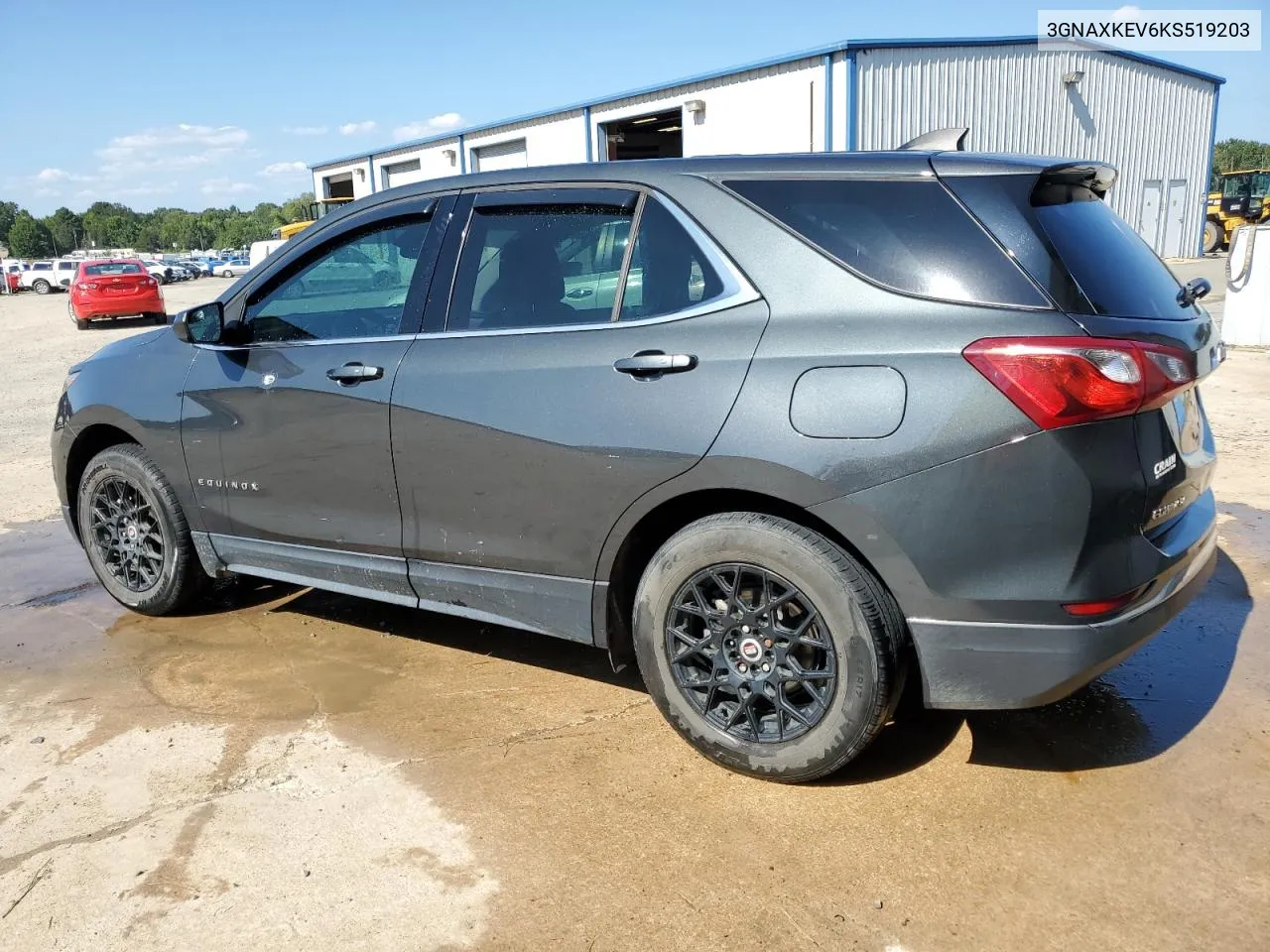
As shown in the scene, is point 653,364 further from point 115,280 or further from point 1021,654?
point 115,280

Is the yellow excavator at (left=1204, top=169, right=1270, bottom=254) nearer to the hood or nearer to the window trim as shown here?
the window trim

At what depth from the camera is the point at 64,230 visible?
157875 millimetres

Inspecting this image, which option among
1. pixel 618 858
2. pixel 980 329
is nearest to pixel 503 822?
pixel 618 858

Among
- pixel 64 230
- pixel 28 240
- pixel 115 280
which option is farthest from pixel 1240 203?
pixel 64 230

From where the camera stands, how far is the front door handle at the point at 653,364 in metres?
3.00

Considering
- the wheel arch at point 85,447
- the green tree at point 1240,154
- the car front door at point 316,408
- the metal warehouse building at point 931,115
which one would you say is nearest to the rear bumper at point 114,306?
the metal warehouse building at point 931,115

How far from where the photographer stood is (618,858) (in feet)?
9.15

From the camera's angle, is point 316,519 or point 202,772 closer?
point 202,772

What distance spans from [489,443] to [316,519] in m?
0.99

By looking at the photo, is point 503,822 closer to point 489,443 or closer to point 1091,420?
point 489,443

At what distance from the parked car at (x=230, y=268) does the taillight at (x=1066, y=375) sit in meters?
68.7

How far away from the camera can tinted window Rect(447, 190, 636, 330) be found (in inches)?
131

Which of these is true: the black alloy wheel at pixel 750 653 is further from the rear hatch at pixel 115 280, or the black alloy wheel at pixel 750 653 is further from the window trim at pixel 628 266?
the rear hatch at pixel 115 280

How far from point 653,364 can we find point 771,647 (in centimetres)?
91
